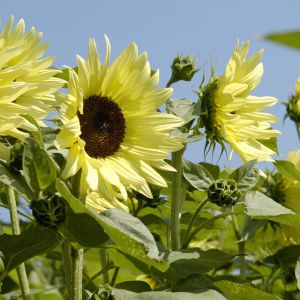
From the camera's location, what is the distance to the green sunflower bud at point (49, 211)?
3.80 feet

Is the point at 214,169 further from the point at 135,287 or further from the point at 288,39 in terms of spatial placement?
the point at 288,39

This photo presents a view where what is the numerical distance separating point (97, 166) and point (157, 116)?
17 centimetres

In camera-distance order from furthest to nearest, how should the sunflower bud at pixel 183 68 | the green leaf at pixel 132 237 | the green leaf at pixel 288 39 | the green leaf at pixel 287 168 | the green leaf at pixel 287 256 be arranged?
the green leaf at pixel 287 256, the green leaf at pixel 287 168, the sunflower bud at pixel 183 68, the green leaf at pixel 132 237, the green leaf at pixel 288 39

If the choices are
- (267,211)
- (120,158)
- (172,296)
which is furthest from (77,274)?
(267,211)

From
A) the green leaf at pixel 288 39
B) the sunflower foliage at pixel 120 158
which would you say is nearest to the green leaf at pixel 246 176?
the sunflower foliage at pixel 120 158

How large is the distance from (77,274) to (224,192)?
1.20 feet

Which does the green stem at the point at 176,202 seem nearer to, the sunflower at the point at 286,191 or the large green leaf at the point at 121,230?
the large green leaf at the point at 121,230

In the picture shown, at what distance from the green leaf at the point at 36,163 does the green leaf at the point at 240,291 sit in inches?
16.4

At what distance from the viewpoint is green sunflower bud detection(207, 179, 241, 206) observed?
4.87 ft

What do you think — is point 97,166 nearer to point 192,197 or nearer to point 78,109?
point 78,109

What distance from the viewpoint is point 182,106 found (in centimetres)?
153

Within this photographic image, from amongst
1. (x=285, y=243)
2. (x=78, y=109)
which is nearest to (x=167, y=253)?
(x=78, y=109)

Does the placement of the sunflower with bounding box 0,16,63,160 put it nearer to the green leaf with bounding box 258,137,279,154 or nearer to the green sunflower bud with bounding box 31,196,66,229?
the green sunflower bud with bounding box 31,196,66,229

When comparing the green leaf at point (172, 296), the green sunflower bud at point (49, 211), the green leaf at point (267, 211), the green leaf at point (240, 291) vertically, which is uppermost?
the green sunflower bud at point (49, 211)
